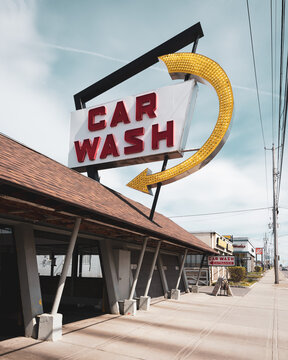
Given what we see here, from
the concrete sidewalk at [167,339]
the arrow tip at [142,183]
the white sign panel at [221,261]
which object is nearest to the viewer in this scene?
the concrete sidewalk at [167,339]

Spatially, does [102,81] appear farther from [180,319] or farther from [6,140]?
[180,319]

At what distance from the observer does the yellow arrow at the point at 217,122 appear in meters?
14.5

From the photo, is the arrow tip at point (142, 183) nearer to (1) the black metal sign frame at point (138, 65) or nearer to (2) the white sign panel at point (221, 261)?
(1) the black metal sign frame at point (138, 65)

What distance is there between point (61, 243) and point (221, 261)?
14.8 m

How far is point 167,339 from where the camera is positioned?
920cm

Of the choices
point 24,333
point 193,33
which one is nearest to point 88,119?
point 193,33

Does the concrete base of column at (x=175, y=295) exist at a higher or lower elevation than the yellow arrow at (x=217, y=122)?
lower

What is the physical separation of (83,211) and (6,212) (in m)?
2.39

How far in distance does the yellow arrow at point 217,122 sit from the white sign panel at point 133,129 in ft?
2.55

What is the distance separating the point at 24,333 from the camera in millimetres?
9195

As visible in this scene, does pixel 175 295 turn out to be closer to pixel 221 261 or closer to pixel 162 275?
pixel 162 275

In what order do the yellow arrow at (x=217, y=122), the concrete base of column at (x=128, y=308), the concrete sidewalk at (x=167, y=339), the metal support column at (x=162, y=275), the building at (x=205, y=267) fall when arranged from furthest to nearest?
the building at (x=205, y=267) < the metal support column at (x=162, y=275) < the yellow arrow at (x=217, y=122) < the concrete base of column at (x=128, y=308) < the concrete sidewalk at (x=167, y=339)

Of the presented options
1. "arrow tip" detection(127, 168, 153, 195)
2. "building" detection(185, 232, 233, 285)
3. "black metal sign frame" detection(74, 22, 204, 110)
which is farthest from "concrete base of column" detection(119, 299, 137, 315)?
"building" detection(185, 232, 233, 285)

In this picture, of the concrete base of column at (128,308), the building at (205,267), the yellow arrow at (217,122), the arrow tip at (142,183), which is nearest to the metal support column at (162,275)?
the arrow tip at (142,183)
